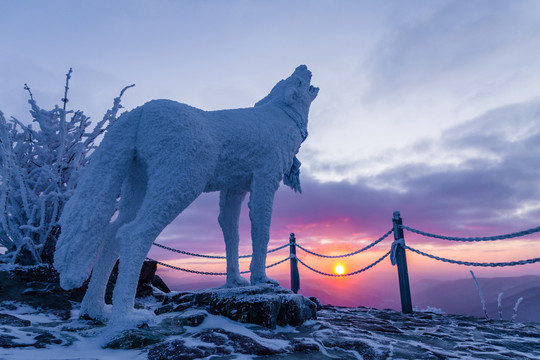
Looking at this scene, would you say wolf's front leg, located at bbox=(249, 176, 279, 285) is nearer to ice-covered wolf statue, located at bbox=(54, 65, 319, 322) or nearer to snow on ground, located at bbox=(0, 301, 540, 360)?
ice-covered wolf statue, located at bbox=(54, 65, 319, 322)

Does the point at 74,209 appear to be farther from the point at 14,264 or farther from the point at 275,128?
the point at 14,264

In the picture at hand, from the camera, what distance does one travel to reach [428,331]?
3379 mm

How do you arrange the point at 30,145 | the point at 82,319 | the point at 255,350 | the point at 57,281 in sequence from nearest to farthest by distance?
the point at 255,350
the point at 82,319
the point at 57,281
the point at 30,145

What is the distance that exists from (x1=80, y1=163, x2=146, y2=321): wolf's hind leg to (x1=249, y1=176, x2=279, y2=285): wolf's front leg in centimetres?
103

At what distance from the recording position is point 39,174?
4797mm

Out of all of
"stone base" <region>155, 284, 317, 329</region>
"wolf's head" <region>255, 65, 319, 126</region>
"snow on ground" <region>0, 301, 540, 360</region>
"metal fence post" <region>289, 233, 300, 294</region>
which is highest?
"wolf's head" <region>255, 65, 319, 126</region>

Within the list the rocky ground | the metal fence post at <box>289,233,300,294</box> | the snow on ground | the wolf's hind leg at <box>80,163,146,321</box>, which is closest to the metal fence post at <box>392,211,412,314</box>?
the rocky ground

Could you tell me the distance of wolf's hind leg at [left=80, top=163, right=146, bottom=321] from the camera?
270 centimetres

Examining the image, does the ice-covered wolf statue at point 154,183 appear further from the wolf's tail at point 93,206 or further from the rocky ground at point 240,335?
the rocky ground at point 240,335

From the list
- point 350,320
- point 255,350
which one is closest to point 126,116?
point 255,350

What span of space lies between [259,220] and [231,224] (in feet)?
1.36

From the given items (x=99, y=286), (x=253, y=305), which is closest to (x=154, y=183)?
(x=99, y=286)

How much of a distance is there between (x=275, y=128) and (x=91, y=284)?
2.20 meters

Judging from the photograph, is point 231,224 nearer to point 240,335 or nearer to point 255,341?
point 240,335
